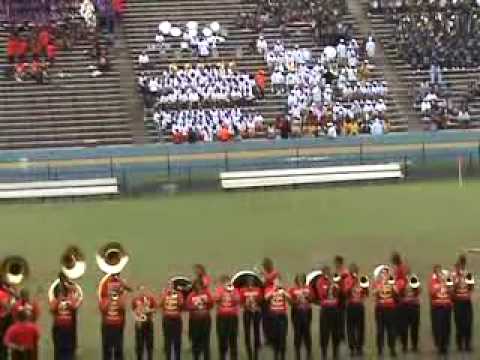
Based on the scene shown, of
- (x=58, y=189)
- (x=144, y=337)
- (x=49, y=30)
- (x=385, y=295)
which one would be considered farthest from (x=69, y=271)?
(x=49, y=30)

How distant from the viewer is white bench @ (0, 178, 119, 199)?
23906 mm

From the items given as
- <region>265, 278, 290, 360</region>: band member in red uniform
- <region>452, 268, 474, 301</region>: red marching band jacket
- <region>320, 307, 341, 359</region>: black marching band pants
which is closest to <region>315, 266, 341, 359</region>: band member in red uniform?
<region>320, 307, 341, 359</region>: black marching band pants

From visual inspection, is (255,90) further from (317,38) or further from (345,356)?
(345,356)

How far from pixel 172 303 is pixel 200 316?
36 cm

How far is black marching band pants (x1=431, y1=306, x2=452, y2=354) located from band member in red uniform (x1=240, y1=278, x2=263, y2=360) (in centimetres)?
215

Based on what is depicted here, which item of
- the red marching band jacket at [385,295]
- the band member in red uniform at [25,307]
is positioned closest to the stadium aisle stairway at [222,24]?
the red marching band jacket at [385,295]

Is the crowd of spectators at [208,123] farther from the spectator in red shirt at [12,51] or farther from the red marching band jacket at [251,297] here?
the red marching band jacket at [251,297]

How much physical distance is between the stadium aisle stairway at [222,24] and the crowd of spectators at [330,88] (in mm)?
380

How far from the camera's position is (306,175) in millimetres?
24891

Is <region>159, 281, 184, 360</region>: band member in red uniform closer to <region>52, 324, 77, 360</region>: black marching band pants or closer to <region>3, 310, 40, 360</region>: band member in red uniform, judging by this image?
<region>52, 324, 77, 360</region>: black marching band pants

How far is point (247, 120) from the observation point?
98.9ft

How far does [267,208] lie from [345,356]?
9.97 meters

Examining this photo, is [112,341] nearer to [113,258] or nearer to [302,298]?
[113,258]

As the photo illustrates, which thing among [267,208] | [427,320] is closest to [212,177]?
[267,208]
